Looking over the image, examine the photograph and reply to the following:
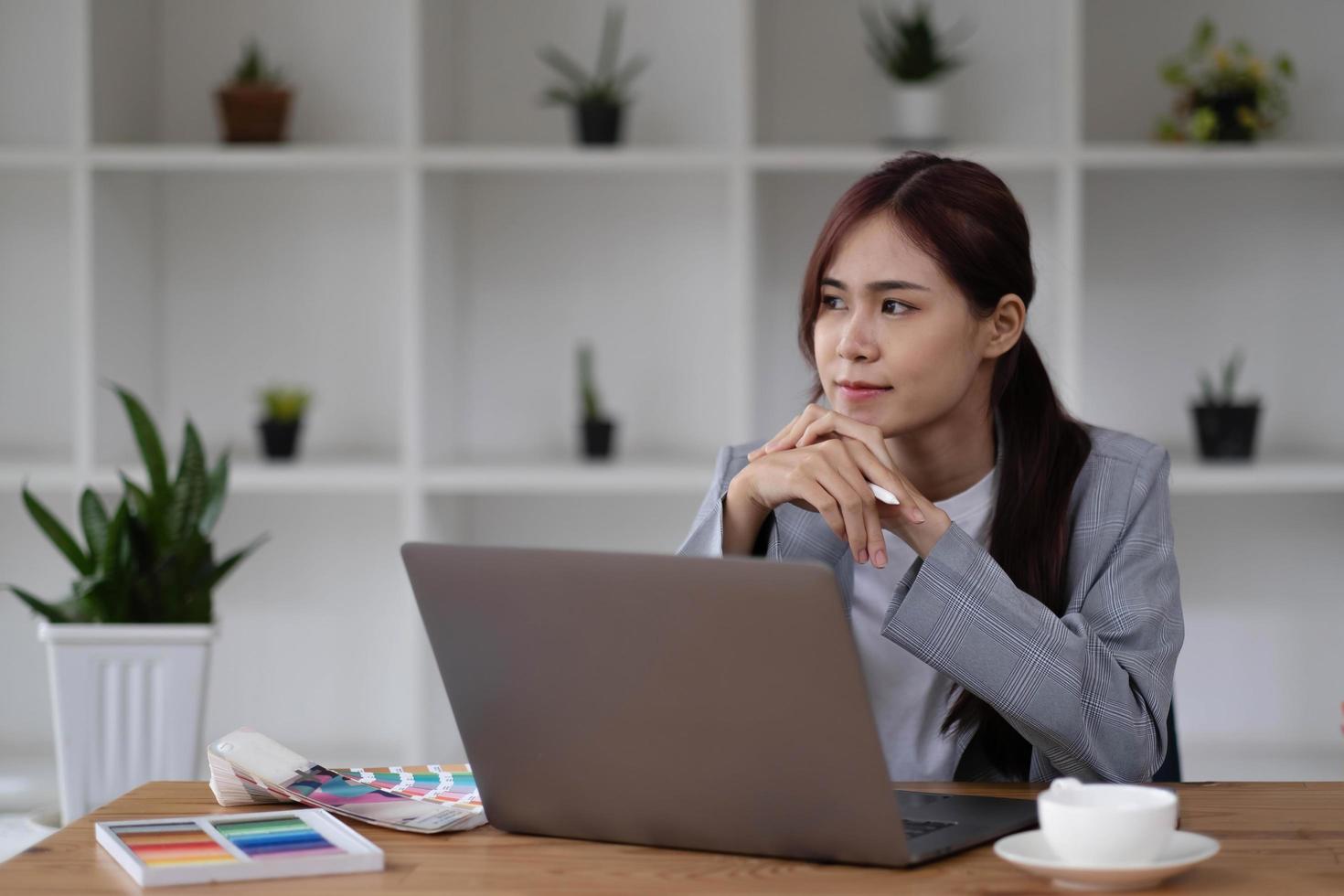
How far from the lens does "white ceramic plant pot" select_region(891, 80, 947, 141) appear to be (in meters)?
2.85

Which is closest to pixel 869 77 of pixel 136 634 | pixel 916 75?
pixel 916 75

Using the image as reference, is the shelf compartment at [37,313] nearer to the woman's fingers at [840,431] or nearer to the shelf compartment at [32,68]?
the shelf compartment at [32,68]

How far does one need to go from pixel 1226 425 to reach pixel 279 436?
5.97 ft

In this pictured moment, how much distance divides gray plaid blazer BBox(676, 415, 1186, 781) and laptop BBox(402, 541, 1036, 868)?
0.19 metres

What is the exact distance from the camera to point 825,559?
157 centimetres

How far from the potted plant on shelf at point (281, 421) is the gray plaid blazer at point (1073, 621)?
1.46 metres

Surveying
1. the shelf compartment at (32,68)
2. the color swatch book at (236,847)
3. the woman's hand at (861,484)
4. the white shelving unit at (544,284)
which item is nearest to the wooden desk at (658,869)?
the color swatch book at (236,847)

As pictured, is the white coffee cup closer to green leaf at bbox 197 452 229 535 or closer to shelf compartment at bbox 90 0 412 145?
green leaf at bbox 197 452 229 535

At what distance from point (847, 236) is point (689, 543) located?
375mm

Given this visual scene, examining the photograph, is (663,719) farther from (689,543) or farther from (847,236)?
(847,236)

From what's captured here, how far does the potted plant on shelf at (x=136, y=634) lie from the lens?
7.88 feet

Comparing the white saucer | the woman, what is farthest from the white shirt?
the white saucer

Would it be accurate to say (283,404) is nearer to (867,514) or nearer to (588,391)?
(588,391)

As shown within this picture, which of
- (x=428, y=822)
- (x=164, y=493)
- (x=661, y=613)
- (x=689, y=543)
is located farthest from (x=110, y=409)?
(x=661, y=613)
